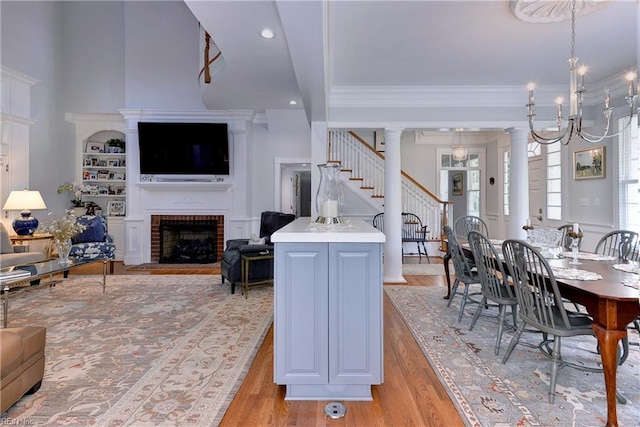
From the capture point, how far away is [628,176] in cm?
442

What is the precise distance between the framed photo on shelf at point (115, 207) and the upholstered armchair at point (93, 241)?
3.84 feet

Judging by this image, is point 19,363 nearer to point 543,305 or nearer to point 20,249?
point 543,305

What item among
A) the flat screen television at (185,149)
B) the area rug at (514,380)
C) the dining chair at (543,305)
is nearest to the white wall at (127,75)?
the flat screen television at (185,149)

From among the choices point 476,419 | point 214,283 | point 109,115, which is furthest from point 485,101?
point 109,115

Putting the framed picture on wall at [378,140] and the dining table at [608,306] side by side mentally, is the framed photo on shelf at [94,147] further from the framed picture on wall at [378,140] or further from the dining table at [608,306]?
the dining table at [608,306]

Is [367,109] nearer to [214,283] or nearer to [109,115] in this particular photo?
[214,283]

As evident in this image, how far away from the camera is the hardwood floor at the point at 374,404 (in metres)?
1.81

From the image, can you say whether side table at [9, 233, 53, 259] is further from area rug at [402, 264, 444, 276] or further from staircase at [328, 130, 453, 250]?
area rug at [402, 264, 444, 276]

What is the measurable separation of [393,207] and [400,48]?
6.97ft

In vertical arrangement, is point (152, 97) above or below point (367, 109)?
above

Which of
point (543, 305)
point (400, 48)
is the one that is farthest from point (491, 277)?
point (400, 48)

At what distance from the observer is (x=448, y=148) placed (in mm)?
8367

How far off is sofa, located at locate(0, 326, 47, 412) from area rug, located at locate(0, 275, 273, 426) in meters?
0.11

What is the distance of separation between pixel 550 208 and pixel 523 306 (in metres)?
4.70
